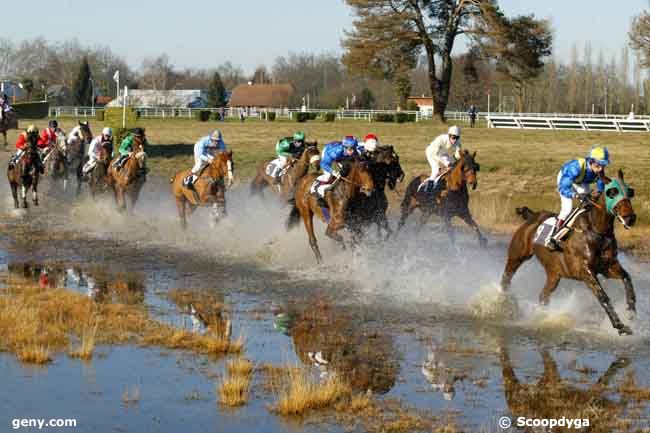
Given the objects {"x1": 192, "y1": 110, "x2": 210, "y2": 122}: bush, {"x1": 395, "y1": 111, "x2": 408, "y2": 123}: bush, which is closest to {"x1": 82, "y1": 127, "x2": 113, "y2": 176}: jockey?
{"x1": 395, "y1": 111, "x2": 408, "y2": 123}: bush

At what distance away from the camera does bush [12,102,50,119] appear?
73.8 meters

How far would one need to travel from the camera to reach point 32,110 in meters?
75.1

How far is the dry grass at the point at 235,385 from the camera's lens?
29.9 feet

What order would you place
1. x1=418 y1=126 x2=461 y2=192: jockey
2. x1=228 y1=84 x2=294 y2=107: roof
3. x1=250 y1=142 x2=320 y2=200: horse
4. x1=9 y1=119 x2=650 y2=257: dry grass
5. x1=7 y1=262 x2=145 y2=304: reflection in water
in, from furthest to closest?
x1=228 y1=84 x2=294 y2=107: roof
x1=9 y1=119 x2=650 y2=257: dry grass
x1=250 y1=142 x2=320 y2=200: horse
x1=418 y1=126 x2=461 y2=192: jockey
x1=7 y1=262 x2=145 y2=304: reflection in water

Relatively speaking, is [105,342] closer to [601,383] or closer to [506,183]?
[601,383]

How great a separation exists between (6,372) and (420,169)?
26.4 metres

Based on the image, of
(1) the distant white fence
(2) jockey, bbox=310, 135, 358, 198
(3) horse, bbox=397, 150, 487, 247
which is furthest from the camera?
(1) the distant white fence

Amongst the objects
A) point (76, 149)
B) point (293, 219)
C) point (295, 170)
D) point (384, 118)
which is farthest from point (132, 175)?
point (384, 118)

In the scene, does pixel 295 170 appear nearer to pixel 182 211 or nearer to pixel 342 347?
pixel 182 211

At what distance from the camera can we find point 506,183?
101 feet

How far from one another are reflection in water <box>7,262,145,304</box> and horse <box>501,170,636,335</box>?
574 cm

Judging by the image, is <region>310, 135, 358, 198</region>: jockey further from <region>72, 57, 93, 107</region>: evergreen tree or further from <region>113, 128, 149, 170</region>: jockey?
<region>72, 57, 93, 107</region>: evergreen tree

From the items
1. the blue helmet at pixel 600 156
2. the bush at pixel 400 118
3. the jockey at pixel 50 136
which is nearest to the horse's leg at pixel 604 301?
the blue helmet at pixel 600 156

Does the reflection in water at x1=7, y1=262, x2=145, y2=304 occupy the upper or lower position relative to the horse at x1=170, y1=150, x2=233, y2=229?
lower
